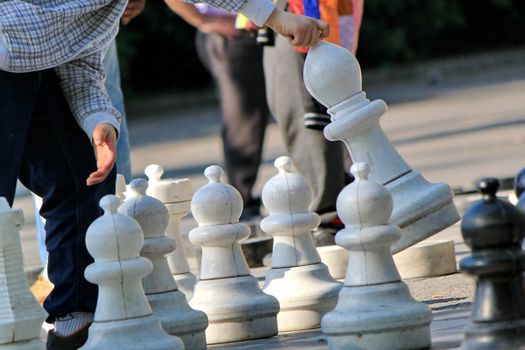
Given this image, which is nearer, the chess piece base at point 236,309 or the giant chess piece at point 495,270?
the giant chess piece at point 495,270

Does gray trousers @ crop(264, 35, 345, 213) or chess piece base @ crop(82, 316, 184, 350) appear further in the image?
gray trousers @ crop(264, 35, 345, 213)

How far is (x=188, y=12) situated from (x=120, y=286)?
3642 millimetres

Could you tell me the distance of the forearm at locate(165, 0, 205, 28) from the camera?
6.23 metres

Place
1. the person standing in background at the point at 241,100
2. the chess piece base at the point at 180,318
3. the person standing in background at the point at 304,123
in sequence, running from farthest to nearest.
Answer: the person standing in background at the point at 241,100, the person standing in background at the point at 304,123, the chess piece base at the point at 180,318

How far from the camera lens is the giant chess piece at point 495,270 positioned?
2.62 metres

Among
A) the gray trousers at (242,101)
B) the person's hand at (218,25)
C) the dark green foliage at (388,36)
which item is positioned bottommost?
the dark green foliage at (388,36)

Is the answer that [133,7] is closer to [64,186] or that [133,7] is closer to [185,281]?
[185,281]

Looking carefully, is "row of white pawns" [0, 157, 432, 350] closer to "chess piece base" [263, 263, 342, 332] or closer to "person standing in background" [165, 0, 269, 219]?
"chess piece base" [263, 263, 342, 332]

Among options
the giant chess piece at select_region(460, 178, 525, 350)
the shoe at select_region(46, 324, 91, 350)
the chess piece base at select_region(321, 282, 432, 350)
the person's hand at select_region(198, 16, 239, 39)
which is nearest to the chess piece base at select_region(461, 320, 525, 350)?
the giant chess piece at select_region(460, 178, 525, 350)

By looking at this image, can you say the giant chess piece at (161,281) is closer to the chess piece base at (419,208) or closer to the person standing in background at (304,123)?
the chess piece base at (419,208)

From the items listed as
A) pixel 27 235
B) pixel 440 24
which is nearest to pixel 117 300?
pixel 27 235

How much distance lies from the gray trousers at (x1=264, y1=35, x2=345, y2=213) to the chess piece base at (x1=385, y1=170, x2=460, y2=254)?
129 centimetres

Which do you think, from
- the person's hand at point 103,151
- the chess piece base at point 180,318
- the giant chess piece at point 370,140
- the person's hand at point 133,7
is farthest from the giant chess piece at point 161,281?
the person's hand at point 133,7

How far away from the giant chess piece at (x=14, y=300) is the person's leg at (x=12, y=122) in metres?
0.41
